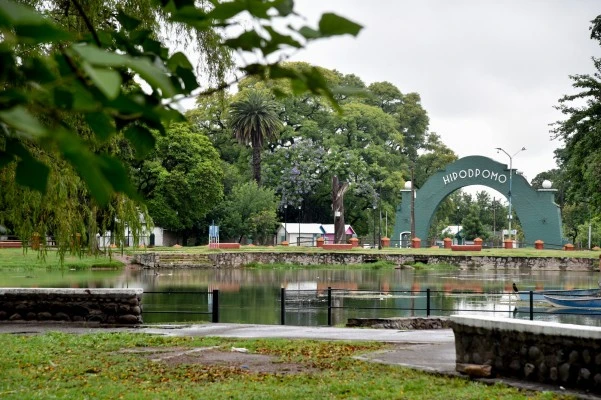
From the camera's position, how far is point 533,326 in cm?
944

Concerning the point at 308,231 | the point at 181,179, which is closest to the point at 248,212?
the point at 308,231

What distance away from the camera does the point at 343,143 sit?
83.5m

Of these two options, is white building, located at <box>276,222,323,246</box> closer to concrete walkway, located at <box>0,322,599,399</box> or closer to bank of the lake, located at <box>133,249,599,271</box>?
bank of the lake, located at <box>133,249,599,271</box>

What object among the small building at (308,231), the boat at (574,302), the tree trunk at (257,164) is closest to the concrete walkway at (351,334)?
the boat at (574,302)

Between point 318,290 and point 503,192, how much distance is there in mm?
35284

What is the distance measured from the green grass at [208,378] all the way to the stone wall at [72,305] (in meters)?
3.63

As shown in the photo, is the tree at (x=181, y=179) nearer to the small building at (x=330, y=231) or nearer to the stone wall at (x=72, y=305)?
the small building at (x=330, y=231)

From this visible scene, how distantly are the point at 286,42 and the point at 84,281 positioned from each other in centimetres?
3855

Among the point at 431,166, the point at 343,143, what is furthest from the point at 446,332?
the point at 431,166

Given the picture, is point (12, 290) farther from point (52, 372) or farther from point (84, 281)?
point (84, 281)

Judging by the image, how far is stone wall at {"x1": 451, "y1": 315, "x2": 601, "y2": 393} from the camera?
8875 mm

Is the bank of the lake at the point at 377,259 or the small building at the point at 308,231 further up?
the small building at the point at 308,231

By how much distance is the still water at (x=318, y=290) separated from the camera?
2525 cm

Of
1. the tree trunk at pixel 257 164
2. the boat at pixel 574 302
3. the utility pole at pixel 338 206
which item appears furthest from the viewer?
the tree trunk at pixel 257 164
